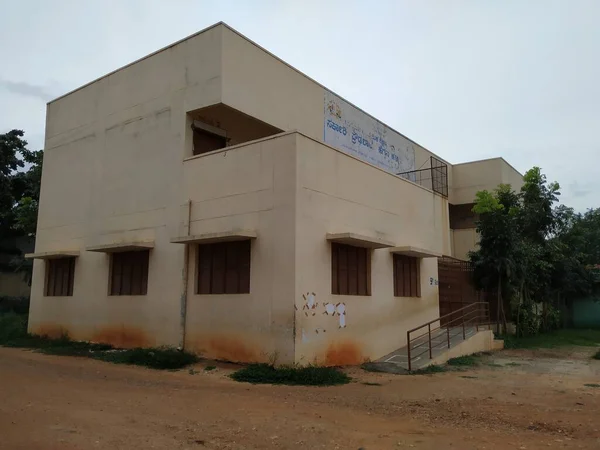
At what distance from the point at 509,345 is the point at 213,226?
10980 mm

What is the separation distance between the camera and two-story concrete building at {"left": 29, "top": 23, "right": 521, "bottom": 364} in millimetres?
12453

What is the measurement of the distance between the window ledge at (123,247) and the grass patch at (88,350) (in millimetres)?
2713

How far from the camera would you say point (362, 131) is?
794 inches

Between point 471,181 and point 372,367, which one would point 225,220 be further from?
point 471,181

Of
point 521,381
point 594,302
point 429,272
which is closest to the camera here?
point 521,381

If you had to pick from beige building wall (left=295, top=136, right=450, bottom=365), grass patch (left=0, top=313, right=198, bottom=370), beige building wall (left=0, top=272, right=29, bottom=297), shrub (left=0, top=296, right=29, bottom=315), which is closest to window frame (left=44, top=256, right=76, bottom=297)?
grass patch (left=0, top=313, right=198, bottom=370)

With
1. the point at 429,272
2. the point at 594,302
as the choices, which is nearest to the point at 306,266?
the point at 429,272

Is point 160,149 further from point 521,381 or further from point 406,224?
point 521,381

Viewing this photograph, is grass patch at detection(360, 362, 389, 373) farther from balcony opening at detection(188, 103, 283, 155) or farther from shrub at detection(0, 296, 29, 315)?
shrub at detection(0, 296, 29, 315)

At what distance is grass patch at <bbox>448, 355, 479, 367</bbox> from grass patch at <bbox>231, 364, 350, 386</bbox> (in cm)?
362

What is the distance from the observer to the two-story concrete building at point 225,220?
1245 cm

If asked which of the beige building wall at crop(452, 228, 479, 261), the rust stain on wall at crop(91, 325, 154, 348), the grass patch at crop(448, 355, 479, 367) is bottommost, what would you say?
the grass patch at crop(448, 355, 479, 367)

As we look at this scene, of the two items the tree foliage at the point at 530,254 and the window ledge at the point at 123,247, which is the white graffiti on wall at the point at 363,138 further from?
the window ledge at the point at 123,247

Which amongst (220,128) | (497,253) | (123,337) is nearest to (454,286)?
(497,253)
